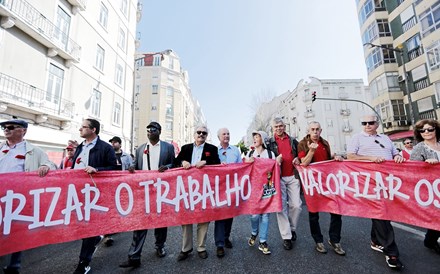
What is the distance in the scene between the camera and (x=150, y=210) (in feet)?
10.5

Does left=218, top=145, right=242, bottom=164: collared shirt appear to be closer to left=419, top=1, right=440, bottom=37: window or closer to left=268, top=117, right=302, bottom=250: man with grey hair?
left=268, top=117, right=302, bottom=250: man with grey hair

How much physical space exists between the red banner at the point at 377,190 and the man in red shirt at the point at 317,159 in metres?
0.15

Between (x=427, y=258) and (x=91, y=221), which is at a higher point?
(x=91, y=221)

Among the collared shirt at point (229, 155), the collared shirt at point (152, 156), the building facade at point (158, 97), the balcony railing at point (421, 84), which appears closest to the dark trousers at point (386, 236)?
the collared shirt at point (229, 155)

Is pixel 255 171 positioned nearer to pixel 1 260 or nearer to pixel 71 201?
pixel 71 201

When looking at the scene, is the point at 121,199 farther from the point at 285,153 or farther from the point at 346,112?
the point at 346,112

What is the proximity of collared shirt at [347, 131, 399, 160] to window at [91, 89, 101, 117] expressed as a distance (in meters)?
14.7

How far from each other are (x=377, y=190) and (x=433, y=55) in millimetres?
20589

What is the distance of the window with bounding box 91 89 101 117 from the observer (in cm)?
1389

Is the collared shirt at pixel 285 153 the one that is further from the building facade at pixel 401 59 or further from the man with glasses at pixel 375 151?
the building facade at pixel 401 59

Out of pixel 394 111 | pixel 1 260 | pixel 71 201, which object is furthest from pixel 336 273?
pixel 394 111

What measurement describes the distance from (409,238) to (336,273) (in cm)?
226

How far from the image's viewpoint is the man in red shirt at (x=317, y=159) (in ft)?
11.1

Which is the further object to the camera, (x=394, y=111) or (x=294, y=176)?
(x=394, y=111)
